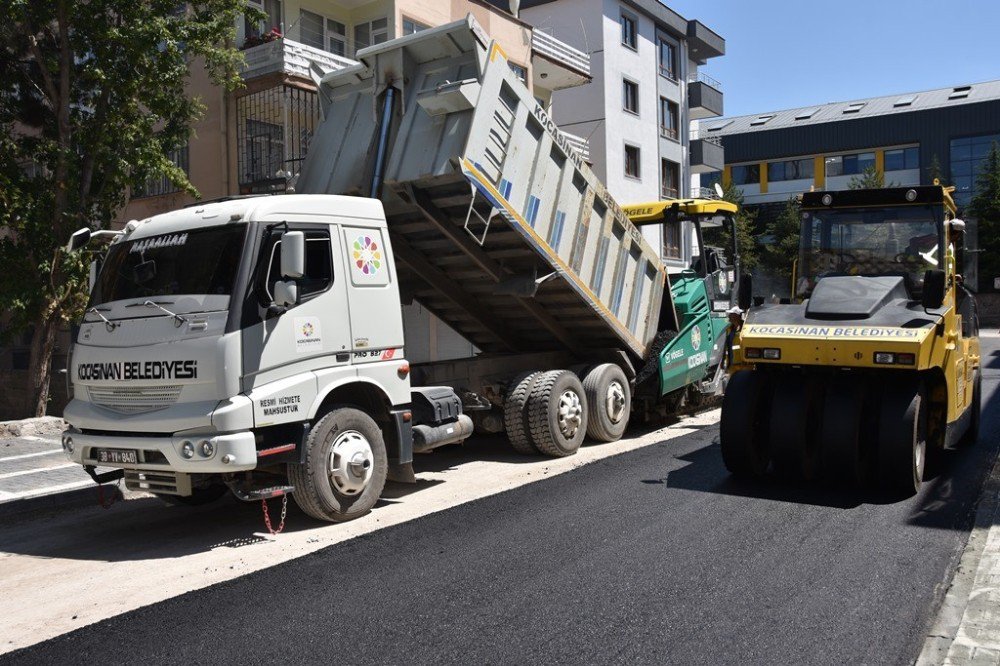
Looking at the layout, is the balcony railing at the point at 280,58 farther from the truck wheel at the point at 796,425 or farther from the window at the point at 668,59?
the window at the point at 668,59

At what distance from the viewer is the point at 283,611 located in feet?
15.8

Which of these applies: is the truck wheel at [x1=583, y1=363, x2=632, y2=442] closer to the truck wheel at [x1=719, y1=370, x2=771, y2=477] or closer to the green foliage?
the truck wheel at [x1=719, y1=370, x2=771, y2=477]

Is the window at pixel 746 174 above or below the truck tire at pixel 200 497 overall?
above

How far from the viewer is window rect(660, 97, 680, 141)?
3303 cm

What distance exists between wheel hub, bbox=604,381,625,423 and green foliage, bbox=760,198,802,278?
3872 centimetres

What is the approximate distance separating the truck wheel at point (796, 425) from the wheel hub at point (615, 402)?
2.72m

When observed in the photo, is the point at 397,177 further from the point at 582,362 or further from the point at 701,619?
the point at 701,619

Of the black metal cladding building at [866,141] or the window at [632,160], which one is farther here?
the black metal cladding building at [866,141]

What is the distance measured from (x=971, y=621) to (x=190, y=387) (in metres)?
4.99

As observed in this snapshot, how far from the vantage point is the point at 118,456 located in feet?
20.5

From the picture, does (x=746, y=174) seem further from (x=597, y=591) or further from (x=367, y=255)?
(x=597, y=591)

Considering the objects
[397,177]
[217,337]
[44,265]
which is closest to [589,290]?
[397,177]

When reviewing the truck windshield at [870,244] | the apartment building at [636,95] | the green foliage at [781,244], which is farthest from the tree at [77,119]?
the green foliage at [781,244]

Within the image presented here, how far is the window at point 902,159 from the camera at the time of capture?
52688 millimetres
